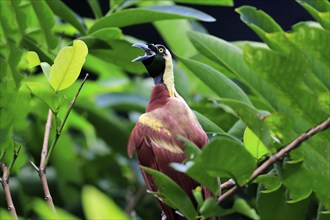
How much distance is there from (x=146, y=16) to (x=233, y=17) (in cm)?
189

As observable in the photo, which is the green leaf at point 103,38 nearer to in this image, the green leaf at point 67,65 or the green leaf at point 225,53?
the green leaf at point 225,53

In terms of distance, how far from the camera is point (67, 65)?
0.99 meters

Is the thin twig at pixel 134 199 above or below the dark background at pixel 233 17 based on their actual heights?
above

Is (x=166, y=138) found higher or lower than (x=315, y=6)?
lower

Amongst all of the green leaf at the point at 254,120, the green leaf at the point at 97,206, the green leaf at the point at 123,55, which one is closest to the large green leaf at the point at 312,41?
the green leaf at the point at 254,120

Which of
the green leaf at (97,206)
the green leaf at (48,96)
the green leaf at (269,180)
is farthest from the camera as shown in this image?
the green leaf at (48,96)

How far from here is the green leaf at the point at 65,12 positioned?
4.70 ft

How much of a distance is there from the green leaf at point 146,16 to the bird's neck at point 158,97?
0.17 m

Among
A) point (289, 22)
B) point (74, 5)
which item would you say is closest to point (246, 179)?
point (289, 22)

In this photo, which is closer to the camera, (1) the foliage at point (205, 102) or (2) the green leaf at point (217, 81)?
(1) the foliage at point (205, 102)

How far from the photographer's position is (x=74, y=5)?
3.35 meters

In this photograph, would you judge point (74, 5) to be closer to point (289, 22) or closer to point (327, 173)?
point (289, 22)

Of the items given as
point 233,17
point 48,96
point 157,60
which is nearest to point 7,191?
point 48,96

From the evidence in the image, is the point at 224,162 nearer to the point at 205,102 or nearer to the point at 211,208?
the point at 211,208
